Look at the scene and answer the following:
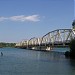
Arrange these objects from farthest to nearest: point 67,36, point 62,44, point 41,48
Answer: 1. point 41,48
2. point 67,36
3. point 62,44

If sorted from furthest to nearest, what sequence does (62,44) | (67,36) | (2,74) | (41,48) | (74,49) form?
(41,48) < (67,36) < (62,44) < (74,49) < (2,74)

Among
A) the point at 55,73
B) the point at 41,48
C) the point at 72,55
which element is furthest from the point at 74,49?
the point at 41,48

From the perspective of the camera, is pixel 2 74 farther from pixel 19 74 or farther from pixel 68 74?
pixel 68 74

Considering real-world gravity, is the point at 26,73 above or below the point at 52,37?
below

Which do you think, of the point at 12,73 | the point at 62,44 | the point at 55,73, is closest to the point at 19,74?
the point at 12,73

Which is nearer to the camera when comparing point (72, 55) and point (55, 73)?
point (55, 73)

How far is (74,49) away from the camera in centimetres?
9019

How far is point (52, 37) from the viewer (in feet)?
566

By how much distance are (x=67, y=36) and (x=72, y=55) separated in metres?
59.7

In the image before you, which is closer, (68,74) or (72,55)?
(68,74)

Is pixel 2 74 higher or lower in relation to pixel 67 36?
lower

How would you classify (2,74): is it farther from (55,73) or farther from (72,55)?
(72,55)

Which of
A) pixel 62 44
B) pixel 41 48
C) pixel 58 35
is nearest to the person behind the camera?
pixel 62 44

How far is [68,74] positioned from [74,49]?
4376cm
